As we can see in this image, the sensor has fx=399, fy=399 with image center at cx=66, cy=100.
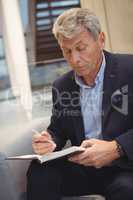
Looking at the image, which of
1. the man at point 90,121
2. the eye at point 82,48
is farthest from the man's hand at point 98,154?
the eye at point 82,48

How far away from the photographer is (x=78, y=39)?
176cm

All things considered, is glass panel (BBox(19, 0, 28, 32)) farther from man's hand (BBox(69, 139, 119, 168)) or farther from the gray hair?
man's hand (BBox(69, 139, 119, 168))

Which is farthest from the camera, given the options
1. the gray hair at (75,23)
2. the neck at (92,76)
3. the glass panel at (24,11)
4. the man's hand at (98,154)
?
the glass panel at (24,11)

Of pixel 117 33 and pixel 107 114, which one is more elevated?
pixel 117 33

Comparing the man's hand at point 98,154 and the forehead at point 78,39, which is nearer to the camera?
the man's hand at point 98,154

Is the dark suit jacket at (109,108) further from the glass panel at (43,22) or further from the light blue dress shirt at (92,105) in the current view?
the glass panel at (43,22)

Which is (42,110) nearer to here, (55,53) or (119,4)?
(55,53)

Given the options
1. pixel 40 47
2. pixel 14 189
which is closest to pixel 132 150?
pixel 14 189

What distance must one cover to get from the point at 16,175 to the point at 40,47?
171 cm

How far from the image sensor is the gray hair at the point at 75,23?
5.67ft

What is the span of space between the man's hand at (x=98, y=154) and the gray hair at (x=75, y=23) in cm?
48

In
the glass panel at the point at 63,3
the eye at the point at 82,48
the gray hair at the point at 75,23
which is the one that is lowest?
the eye at the point at 82,48

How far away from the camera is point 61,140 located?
1947mm

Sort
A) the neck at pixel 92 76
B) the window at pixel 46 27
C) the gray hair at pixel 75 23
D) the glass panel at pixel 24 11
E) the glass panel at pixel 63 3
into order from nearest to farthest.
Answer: the gray hair at pixel 75 23 < the neck at pixel 92 76 < the glass panel at pixel 24 11 < the glass panel at pixel 63 3 < the window at pixel 46 27
